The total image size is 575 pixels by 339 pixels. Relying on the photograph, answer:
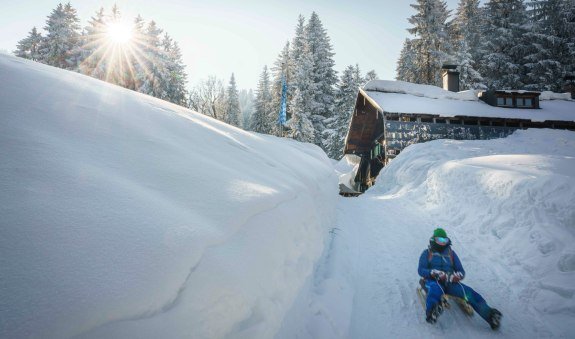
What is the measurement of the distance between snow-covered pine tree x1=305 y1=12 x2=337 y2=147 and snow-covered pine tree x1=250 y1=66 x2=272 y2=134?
841 cm

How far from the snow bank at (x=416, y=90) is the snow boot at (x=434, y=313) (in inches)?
651

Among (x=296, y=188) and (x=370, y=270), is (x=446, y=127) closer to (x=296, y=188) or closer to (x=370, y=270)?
(x=370, y=270)

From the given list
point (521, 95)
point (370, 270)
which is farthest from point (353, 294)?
point (521, 95)

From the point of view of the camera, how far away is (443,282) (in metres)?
3.62

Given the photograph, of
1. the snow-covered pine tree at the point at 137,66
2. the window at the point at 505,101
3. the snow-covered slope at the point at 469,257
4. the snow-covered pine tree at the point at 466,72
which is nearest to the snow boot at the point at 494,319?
the snow-covered slope at the point at 469,257

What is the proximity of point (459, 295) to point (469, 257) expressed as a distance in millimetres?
1909

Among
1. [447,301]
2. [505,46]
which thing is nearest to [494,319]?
[447,301]

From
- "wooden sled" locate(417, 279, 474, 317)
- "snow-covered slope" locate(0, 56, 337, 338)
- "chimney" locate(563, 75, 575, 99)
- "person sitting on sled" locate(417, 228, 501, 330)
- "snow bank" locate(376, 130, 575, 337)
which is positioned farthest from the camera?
"chimney" locate(563, 75, 575, 99)

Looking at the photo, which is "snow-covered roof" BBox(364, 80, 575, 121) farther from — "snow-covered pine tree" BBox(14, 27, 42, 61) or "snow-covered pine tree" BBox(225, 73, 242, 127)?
"snow-covered pine tree" BBox(14, 27, 42, 61)

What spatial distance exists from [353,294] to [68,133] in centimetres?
391

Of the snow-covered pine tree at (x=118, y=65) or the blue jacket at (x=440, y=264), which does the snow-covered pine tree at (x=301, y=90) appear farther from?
the blue jacket at (x=440, y=264)

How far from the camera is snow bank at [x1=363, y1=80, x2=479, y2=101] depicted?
17.8 meters

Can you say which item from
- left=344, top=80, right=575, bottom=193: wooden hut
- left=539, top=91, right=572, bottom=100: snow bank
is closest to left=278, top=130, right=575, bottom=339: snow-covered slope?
left=344, top=80, right=575, bottom=193: wooden hut

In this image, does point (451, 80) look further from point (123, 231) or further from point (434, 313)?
point (123, 231)
